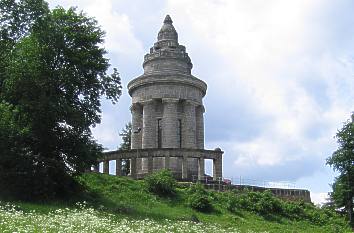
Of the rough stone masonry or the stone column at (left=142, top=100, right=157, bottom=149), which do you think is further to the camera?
the stone column at (left=142, top=100, right=157, bottom=149)

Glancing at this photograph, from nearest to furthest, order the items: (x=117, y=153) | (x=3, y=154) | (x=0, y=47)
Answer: (x=3, y=154) < (x=0, y=47) < (x=117, y=153)

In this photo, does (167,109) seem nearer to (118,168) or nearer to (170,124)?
(170,124)

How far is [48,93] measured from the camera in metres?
37.2

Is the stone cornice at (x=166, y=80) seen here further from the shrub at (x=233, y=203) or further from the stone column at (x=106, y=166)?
the shrub at (x=233, y=203)

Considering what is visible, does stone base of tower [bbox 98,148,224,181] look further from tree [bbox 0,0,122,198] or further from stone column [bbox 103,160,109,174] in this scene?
tree [bbox 0,0,122,198]

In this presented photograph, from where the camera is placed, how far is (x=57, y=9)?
40250mm

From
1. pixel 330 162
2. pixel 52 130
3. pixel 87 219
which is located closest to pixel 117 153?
pixel 52 130

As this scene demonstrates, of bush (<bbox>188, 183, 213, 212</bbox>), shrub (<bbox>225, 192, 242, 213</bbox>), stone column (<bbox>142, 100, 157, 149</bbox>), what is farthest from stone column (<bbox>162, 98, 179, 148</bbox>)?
bush (<bbox>188, 183, 213, 212</bbox>)

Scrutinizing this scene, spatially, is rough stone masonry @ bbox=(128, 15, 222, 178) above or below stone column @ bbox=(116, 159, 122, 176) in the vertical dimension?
Answer: above

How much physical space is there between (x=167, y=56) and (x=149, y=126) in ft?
23.8

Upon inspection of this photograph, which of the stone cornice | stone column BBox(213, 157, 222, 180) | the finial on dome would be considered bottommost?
stone column BBox(213, 157, 222, 180)

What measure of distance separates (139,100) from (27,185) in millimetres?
24689

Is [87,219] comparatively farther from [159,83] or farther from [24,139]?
[159,83]

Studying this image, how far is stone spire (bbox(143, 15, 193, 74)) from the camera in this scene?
59031mm
